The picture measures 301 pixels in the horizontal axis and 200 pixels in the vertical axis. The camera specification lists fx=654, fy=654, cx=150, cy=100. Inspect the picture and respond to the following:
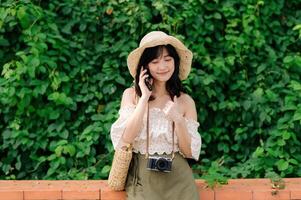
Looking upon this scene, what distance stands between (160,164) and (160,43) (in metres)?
0.75

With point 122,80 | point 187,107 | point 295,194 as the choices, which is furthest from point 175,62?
point 122,80

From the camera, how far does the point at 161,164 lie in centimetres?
402

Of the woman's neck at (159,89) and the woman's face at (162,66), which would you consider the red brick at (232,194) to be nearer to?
the woman's neck at (159,89)

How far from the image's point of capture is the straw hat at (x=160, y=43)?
4094mm

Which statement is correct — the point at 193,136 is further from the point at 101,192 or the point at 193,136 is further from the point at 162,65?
the point at 101,192

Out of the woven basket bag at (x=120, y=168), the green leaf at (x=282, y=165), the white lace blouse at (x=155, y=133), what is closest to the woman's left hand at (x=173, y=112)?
the white lace blouse at (x=155, y=133)

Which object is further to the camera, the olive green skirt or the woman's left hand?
the olive green skirt

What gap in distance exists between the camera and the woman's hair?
413 centimetres

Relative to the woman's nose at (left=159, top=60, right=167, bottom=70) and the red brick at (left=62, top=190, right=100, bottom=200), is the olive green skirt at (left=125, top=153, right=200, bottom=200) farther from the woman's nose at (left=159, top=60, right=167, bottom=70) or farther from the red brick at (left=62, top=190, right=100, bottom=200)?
the woman's nose at (left=159, top=60, right=167, bottom=70)

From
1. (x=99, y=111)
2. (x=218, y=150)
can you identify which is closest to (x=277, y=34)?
(x=218, y=150)

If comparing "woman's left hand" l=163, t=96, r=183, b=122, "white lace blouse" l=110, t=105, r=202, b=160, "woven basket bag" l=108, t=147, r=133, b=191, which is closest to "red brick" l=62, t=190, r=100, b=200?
"woven basket bag" l=108, t=147, r=133, b=191

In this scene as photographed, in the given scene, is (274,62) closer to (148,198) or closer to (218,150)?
(218,150)

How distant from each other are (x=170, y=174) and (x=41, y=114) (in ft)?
5.36

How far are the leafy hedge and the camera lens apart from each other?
0.93 m
